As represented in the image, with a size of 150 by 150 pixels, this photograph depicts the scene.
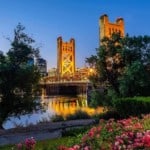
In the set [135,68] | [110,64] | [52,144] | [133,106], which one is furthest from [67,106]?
[52,144]

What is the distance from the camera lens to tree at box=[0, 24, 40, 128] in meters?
23.0

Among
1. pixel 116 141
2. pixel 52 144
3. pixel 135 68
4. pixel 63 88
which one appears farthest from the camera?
pixel 63 88

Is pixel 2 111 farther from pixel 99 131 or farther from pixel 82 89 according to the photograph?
pixel 82 89

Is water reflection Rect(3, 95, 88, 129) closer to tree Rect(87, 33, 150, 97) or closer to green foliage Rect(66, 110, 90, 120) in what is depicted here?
green foliage Rect(66, 110, 90, 120)

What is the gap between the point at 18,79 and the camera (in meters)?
23.0

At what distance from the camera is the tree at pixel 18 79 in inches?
904

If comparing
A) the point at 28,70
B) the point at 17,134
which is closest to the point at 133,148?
the point at 17,134

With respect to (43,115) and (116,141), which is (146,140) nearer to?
(116,141)

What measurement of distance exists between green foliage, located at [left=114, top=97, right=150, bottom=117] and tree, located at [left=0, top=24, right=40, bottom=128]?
5020 millimetres

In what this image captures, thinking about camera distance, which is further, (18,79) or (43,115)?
(43,115)

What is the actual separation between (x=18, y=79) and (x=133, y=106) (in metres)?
6.65

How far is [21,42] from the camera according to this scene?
2386cm

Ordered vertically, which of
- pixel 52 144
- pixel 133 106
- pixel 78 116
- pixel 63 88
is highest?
pixel 63 88

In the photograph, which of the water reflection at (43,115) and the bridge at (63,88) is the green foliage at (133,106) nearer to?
the water reflection at (43,115)
